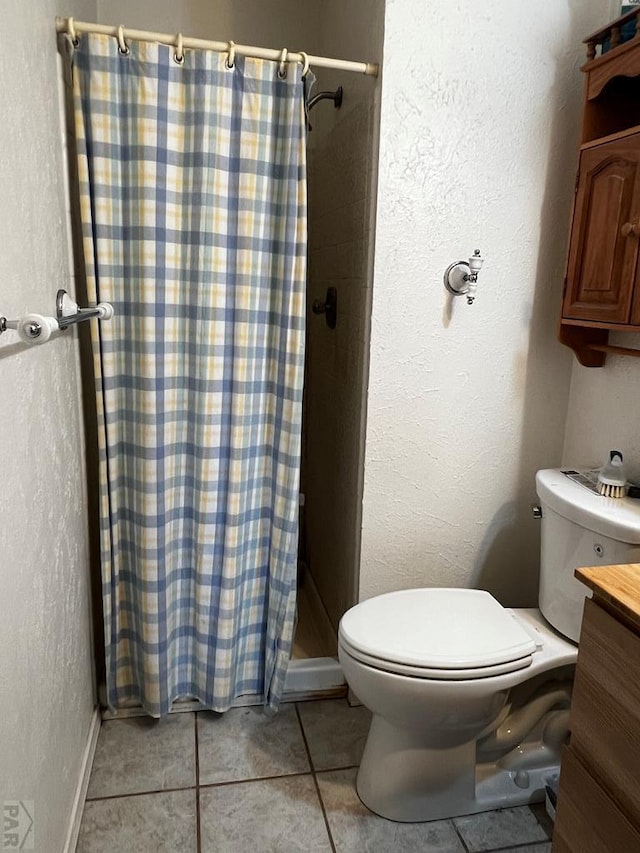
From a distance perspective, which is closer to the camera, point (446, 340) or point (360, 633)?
point (360, 633)

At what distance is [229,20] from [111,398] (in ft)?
4.68

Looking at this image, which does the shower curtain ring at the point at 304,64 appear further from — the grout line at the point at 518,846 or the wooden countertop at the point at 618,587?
the grout line at the point at 518,846

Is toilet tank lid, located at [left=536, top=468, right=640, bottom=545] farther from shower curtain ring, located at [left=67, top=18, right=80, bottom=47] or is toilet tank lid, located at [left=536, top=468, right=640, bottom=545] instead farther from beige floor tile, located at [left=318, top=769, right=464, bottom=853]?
shower curtain ring, located at [left=67, top=18, right=80, bottom=47]

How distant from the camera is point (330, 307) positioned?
1973 mm

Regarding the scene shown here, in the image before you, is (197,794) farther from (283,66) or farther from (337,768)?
(283,66)

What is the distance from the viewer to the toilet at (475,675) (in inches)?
51.5

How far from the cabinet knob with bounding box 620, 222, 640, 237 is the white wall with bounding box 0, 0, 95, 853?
47.8 inches

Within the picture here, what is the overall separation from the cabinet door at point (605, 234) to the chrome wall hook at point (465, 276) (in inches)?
9.1

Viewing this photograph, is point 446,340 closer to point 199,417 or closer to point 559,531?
point 559,531

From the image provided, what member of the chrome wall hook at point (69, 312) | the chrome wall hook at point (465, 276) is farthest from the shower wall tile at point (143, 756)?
the chrome wall hook at point (465, 276)

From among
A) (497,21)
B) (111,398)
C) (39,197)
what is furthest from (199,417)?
(497,21)

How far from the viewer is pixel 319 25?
7.02ft

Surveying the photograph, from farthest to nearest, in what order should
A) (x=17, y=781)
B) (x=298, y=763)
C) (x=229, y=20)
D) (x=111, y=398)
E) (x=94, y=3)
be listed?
(x=229, y=20), (x=94, y=3), (x=298, y=763), (x=111, y=398), (x=17, y=781)

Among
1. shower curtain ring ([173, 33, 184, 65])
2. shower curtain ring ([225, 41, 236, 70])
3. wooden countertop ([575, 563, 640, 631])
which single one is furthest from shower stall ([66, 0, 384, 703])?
wooden countertop ([575, 563, 640, 631])
